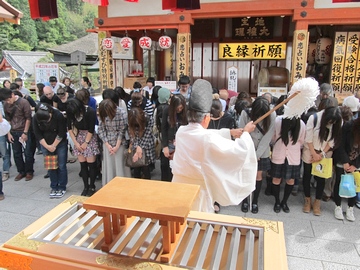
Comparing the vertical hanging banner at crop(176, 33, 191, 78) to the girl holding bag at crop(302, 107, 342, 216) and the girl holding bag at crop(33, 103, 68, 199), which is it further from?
the girl holding bag at crop(302, 107, 342, 216)

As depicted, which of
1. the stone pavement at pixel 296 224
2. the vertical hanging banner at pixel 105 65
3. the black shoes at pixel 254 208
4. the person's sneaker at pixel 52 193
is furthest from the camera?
the vertical hanging banner at pixel 105 65

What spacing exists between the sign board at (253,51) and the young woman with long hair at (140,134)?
9.91 m

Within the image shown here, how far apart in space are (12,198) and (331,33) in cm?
1253

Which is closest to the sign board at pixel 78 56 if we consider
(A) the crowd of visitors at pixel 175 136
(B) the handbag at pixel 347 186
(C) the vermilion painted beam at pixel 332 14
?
(A) the crowd of visitors at pixel 175 136

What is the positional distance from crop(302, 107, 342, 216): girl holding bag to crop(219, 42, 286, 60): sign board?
986 cm

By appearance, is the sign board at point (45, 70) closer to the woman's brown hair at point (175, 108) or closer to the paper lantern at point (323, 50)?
the woman's brown hair at point (175, 108)

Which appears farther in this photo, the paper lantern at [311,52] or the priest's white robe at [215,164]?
the paper lantern at [311,52]

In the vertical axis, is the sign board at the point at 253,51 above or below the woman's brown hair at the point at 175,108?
above

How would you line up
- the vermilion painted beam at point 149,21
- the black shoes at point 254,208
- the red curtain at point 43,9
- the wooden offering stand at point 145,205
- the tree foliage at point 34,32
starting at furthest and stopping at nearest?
the tree foliage at point 34,32
the vermilion painted beam at point 149,21
the red curtain at point 43,9
the black shoes at point 254,208
the wooden offering stand at point 145,205

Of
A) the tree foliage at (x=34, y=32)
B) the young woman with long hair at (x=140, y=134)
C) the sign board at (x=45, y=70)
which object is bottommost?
the young woman with long hair at (x=140, y=134)

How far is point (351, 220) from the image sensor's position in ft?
14.3

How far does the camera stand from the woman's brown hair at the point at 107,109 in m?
4.68

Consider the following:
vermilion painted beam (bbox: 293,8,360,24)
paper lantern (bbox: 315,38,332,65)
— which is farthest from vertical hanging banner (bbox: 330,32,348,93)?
paper lantern (bbox: 315,38,332,65)

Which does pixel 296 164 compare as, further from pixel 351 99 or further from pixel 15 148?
pixel 15 148
